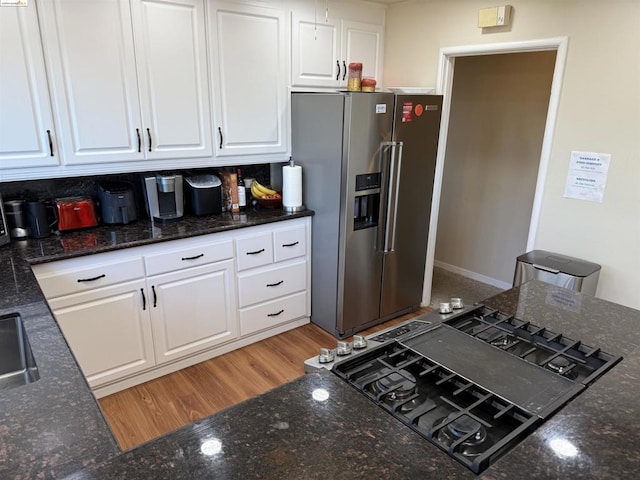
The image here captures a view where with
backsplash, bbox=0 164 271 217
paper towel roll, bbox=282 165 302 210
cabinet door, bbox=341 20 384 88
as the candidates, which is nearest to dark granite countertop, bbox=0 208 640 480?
backsplash, bbox=0 164 271 217

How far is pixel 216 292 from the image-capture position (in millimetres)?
2836

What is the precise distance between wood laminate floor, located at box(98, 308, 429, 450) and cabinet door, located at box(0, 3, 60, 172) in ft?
4.57

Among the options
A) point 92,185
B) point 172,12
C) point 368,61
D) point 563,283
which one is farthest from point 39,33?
point 563,283

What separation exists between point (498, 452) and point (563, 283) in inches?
77.7

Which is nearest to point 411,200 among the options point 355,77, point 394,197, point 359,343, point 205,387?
point 394,197

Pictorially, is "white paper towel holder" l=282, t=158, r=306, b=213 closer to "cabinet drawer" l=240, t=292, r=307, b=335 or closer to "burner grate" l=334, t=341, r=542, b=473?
"cabinet drawer" l=240, t=292, r=307, b=335

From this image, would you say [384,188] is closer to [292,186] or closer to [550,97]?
[292,186]

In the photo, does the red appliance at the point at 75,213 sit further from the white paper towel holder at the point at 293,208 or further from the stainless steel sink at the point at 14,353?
the white paper towel holder at the point at 293,208

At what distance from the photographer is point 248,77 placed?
9.45ft

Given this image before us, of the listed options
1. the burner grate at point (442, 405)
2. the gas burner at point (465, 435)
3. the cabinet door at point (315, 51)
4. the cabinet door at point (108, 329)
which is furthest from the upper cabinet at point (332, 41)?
the gas burner at point (465, 435)

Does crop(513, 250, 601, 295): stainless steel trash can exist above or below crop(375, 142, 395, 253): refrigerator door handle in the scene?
below

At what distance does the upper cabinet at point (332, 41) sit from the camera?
3043 mm

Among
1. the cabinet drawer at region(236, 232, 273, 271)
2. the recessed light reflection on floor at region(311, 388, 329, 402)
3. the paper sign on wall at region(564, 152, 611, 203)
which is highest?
the paper sign on wall at region(564, 152, 611, 203)

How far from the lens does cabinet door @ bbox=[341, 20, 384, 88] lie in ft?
10.8
